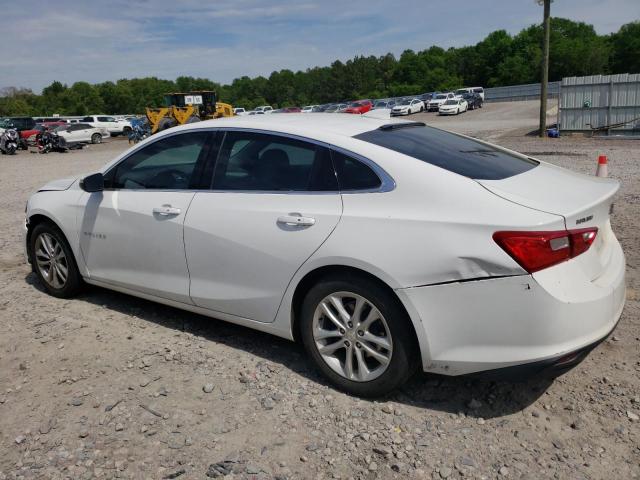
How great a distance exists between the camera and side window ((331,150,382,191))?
10.7 feet

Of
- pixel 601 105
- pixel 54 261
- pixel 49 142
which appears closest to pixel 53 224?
pixel 54 261

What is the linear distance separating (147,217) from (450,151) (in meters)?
2.20

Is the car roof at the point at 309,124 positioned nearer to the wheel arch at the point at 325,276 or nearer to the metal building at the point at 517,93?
the wheel arch at the point at 325,276

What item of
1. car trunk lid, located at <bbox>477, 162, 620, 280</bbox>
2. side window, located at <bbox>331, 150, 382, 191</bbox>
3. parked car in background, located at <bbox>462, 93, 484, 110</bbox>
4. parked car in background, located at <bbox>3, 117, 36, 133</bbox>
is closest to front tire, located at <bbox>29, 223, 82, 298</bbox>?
side window, located at <bbox>331, 150, 382, 191</bbox>

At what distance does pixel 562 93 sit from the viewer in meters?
23.5

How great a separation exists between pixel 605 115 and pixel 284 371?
2286 cm

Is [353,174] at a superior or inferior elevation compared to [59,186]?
superior

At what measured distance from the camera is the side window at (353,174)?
3.26m

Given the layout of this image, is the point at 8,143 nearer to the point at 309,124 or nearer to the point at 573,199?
the point at 309,124

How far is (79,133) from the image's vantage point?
33.2 metres

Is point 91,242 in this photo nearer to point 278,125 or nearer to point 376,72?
point 278,125

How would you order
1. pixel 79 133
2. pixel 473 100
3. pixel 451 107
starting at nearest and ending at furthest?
1. pixel 79 133
2. pixel 451 107
3. pixel 473 100

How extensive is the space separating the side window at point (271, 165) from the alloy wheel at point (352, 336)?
697 mm

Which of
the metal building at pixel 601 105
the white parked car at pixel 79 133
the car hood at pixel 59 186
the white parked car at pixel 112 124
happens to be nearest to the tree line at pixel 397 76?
the white parked car at pixel 112 124
